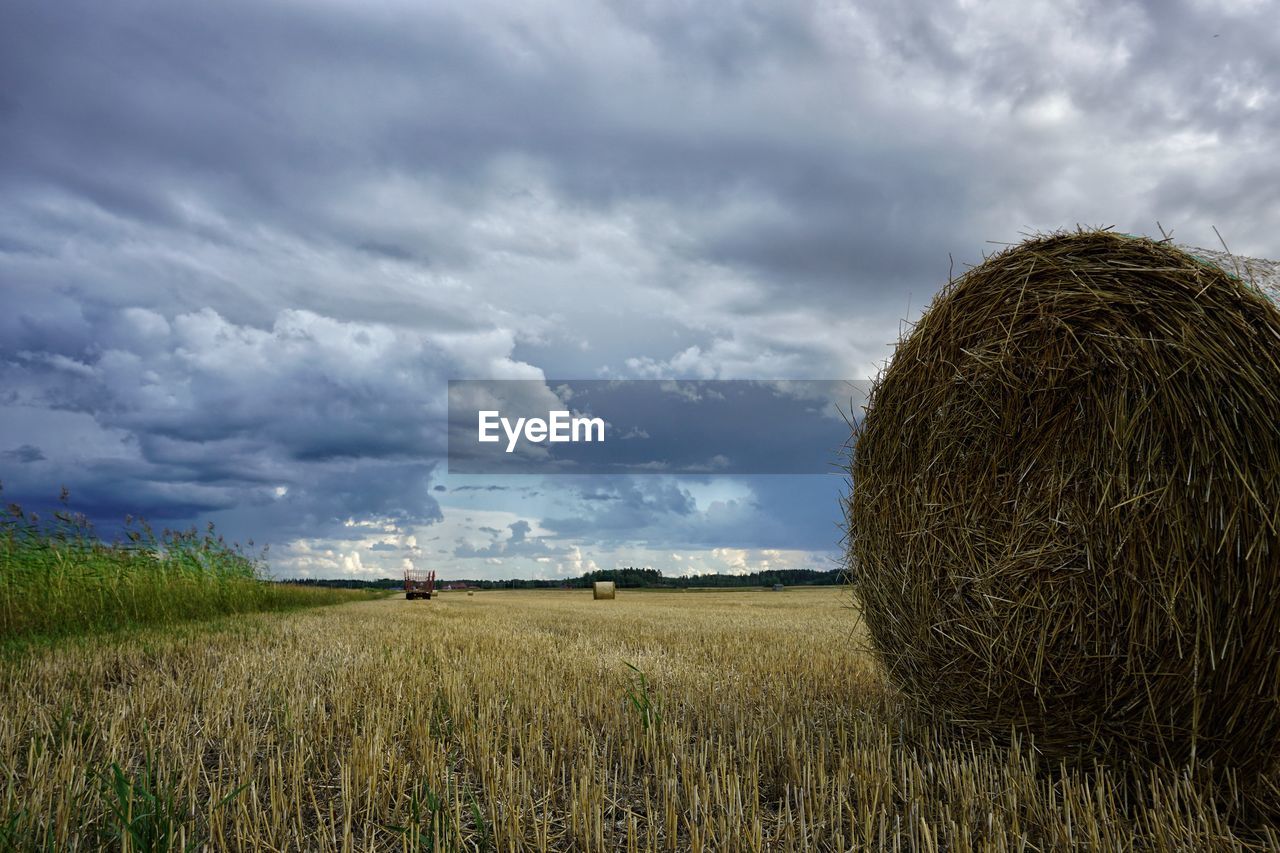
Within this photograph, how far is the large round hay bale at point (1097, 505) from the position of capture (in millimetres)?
3232

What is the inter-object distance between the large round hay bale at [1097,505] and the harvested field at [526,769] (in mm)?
382

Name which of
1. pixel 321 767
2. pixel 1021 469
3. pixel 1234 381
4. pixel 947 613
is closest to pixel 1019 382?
pixel 1021 469

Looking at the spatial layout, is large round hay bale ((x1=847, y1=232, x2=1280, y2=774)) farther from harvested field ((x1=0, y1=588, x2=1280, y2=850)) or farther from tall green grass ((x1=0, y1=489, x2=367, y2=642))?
tall green grass ((x1=0, y1=489, x2=367, y2=642))

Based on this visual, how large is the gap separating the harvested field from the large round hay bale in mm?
382

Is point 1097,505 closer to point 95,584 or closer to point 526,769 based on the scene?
point 526,769

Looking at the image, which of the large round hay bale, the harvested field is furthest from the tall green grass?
the large round hay bale

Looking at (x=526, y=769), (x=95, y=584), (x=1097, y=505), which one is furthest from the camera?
(x=95, y=584)

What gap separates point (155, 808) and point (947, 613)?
3.72 meters

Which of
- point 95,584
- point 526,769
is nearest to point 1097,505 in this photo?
point 526,769

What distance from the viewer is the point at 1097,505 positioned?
3.45 metres

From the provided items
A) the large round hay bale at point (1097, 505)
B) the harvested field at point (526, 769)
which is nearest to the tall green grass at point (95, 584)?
the harvested field at point (526, 769)

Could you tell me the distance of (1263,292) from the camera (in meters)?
3.36

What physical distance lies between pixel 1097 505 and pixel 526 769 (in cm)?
296

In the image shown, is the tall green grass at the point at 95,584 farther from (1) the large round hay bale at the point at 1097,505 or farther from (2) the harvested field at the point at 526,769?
(1) the large round hay bale at the point at 1097,505
